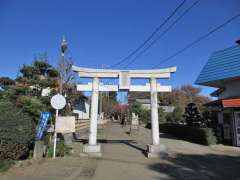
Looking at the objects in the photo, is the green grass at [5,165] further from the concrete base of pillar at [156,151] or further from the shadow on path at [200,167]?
the concrete base of pillar at [156,151]

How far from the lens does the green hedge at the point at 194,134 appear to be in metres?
16.0

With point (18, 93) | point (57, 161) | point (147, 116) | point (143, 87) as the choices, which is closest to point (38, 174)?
point (57, 161)

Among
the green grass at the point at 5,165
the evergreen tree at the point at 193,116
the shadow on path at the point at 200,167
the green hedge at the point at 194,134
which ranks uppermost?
the evergreen tree at the point at 193,116

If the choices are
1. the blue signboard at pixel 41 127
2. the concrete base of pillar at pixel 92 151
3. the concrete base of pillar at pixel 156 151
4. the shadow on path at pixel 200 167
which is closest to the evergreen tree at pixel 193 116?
the shadow on path at pixel 200 167

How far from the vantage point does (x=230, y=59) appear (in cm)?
1595

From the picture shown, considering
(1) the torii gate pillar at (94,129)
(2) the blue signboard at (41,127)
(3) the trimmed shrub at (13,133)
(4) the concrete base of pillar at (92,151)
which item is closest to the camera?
(3) the trimmed shrub at (13,133)

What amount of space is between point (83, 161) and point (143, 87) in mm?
4989

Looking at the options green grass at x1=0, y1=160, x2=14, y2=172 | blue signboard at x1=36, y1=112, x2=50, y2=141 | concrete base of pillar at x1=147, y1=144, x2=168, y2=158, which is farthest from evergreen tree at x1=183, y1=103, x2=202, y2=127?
green grass at x1=0, y1=160, x2=14, y2=172

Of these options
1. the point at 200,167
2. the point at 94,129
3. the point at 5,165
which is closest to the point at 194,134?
the point at 200,167

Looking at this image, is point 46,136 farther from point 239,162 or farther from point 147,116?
point 147,116

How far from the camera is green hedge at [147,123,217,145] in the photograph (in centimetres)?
1598

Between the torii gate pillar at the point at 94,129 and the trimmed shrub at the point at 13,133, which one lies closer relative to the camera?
the trimmed shrub at the point at 13,133

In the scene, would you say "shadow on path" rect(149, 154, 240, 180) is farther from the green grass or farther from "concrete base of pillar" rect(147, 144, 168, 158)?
the green grass

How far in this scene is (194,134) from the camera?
59.2 feet
